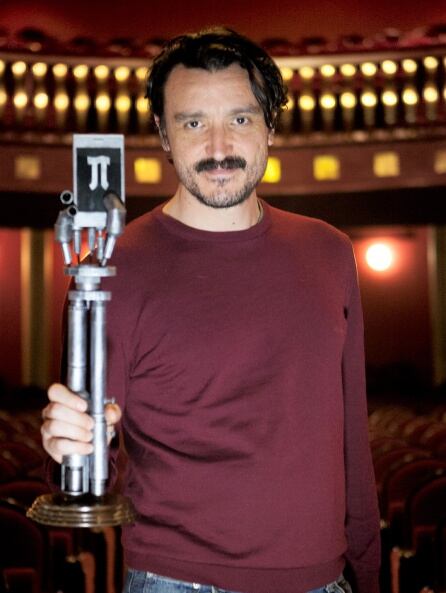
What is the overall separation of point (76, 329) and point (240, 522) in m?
0.56

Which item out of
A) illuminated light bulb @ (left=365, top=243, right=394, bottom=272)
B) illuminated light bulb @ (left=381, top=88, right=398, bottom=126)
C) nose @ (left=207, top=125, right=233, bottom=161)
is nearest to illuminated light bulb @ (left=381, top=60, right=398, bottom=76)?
illuminated light bulb @ (left=381, top=88, right=398, bottom=126)

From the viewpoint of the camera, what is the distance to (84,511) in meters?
1.61

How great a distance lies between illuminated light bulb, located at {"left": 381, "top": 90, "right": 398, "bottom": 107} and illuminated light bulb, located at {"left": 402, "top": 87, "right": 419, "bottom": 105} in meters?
0.13

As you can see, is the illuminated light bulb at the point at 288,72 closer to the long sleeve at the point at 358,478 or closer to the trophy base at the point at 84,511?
the long sleeve at the point at 358,478

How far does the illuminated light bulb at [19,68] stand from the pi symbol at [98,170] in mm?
14379

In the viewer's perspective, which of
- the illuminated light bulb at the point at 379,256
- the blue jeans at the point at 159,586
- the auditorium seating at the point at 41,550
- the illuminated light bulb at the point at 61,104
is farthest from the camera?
the illuminated light bulb at the point at 379,256

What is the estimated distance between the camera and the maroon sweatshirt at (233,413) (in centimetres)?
203

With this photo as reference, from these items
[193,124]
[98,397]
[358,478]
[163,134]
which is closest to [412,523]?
[358,478]

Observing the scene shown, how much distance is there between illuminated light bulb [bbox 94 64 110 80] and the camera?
1577cm

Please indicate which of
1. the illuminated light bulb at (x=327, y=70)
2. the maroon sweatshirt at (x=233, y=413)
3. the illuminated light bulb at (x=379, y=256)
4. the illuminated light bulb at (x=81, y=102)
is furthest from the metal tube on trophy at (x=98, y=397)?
the illuminated light bulb at (x=379, y=256)

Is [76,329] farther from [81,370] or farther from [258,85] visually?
[258,85]

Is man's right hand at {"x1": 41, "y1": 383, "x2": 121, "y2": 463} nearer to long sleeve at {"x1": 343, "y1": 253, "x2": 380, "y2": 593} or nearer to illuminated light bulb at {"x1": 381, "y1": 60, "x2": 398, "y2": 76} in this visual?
long sleeve at {"x1": 343, "y1": 253, "x2": 380, "y2": 593}

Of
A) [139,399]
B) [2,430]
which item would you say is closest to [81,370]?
[139,399]

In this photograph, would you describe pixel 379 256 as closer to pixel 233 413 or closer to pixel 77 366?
pixel 233 413
